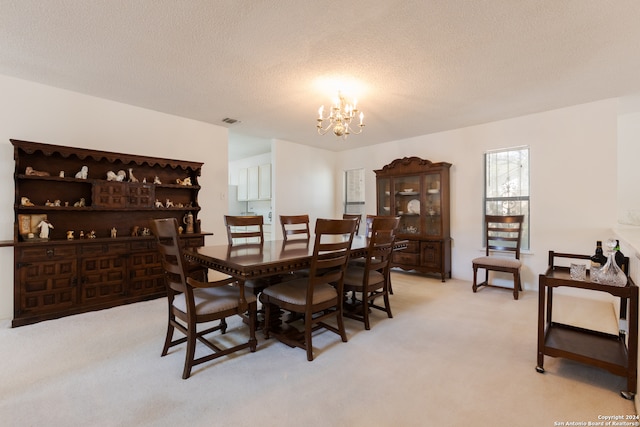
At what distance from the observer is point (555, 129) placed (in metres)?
3.83

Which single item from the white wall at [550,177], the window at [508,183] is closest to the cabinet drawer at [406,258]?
the white wall at [550,177]

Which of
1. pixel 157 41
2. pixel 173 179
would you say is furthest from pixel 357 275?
pixel 173 179

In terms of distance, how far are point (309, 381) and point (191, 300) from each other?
91 centimetres

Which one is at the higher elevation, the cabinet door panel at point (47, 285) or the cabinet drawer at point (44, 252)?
the cabinet drawer at point (44, 252)

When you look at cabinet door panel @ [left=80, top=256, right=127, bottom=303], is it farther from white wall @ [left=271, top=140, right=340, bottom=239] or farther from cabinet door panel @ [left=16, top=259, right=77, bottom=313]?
white wall @ [left=271, top=140, right=340, bottom=239]

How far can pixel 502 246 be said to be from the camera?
4297mm

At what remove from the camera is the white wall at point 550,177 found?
11.6 ft

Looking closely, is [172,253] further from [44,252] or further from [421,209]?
[421,209]

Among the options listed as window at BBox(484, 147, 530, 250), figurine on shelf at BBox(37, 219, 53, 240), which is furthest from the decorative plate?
figurine on shelf at BBox(37, 219, 53, 240)

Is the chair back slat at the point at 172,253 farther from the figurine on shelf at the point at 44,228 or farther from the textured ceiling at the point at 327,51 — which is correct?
the figurine on shelf at the point at 44,228

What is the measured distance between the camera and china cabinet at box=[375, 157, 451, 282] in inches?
181

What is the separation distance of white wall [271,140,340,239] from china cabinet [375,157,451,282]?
1.37 metres

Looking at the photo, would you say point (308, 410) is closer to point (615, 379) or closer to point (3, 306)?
point (615, 379)

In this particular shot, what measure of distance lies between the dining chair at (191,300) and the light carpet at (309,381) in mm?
127
